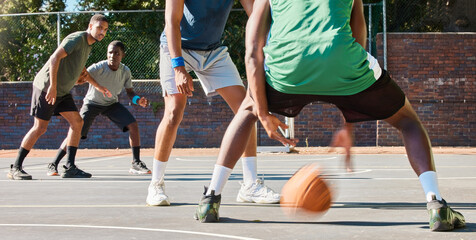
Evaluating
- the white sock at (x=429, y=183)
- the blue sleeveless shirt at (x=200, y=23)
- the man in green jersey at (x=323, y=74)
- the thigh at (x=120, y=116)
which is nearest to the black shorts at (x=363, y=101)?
the man in green jersey at (x=323, y=74)

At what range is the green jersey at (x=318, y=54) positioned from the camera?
3.95 meters

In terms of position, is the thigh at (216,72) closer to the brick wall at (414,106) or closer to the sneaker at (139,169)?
the sneaker at (139,169)

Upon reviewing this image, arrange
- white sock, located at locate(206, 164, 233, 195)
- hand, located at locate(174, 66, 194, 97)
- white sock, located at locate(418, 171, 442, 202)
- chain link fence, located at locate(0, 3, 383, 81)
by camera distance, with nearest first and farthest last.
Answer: white sock, located at locate(418, 171, 442, 202) < white sock, located at locate(206, 164, 233, 195) < hand, located at locate(174, 66, 194, 97) < chain link fence, located at locate(0, 3, 383, 81)

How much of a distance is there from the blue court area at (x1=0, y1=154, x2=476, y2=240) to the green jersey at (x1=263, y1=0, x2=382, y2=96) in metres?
0.64

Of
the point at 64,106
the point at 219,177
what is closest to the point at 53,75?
the point at 64,106

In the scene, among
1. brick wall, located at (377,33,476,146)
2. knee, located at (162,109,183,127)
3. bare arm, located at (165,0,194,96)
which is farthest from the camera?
brick wall, located at (377,33,476,146)

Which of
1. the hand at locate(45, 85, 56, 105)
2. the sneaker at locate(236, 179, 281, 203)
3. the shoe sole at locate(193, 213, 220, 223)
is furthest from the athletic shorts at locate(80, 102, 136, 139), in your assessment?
the shoe sole at locate(193, 213, 220, 223)

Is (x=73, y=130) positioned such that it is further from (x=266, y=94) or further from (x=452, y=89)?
(x=452, y=89)

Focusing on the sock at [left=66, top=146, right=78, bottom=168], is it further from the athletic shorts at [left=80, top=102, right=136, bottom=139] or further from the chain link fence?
the chain link fence

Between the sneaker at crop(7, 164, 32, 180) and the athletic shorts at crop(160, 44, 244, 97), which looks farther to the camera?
the sneaker at crop(7, 164, 32, 180)

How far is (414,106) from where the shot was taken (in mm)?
15719

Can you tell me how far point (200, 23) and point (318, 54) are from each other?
1790mm

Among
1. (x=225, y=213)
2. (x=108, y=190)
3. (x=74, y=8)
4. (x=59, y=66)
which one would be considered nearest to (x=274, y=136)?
(x=225, y=213)

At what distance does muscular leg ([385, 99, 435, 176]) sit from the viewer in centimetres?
411
